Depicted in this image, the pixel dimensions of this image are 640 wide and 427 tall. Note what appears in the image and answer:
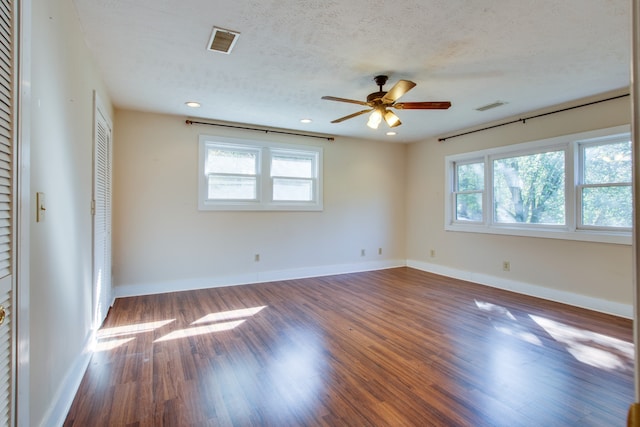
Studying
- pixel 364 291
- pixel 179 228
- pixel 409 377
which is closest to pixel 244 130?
pixel 179 228

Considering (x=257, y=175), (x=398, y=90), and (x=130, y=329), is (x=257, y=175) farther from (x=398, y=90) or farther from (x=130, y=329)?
(x=398, y=90)

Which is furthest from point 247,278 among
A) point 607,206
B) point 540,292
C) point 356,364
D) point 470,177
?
point 607,206

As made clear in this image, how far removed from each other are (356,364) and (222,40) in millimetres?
2703

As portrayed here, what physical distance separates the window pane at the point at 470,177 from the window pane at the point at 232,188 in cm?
341

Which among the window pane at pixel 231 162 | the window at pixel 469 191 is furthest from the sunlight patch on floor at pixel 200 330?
the window at pixel 469 191

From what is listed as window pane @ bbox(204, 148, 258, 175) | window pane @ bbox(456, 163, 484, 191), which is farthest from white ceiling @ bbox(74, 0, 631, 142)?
window pane @ bbox(456, 163, 484, 191)

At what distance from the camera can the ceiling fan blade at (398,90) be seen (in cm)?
272

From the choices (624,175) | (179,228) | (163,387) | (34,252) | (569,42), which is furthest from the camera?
(179,228)

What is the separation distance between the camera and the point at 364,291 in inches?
182

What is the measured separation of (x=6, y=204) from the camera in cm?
120

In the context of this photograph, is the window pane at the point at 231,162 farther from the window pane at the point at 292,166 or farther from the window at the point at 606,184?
the window at the point at 606,184

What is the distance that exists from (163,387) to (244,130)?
3.72 meters

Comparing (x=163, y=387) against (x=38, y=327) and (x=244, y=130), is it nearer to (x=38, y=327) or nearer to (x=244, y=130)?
(x=38, y=327)

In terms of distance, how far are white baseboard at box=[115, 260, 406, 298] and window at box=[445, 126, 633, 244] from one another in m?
1.67
